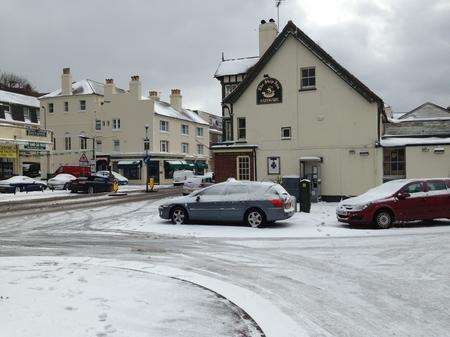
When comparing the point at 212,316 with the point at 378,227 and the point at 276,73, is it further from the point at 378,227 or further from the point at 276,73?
the point at 276,73

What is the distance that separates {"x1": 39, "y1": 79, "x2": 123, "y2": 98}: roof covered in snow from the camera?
191 ft

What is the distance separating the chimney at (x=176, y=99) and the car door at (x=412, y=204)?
50.5 meters

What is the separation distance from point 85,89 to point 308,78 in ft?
125

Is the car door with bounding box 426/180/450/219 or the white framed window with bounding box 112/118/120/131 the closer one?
the car door with bounding box 426/180/450/219

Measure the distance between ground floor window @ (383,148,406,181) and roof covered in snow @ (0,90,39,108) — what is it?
130 feet

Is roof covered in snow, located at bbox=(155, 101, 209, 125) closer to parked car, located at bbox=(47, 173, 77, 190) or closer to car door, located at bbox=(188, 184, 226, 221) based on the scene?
parked car, located at bbox=(47, 173, 77, 190)

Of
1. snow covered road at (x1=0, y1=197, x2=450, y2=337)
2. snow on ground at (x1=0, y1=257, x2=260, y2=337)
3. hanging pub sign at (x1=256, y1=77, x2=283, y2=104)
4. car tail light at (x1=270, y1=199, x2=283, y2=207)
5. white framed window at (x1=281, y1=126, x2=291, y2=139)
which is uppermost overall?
hanging pub sign at (x1=256, y1=77, x2=283, y2=104)

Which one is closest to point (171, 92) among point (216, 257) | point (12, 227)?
point (12, 227)

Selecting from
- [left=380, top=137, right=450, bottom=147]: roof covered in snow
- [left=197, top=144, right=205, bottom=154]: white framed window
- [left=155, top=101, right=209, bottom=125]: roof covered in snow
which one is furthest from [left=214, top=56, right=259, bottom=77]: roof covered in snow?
[left=197, top=144, right=205, bottom=154]: white framed window

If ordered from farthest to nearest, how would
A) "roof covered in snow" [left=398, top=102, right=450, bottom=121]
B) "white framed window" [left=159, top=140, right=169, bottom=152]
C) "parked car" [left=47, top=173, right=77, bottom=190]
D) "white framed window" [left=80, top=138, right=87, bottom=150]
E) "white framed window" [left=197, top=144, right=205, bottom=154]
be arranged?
1. "white framed window" [left=197, top=144, right=205, bottom=154]
2. "white framed window" [left=80, top=138, right=87, bottom=150]
3. "white framed window" [left=159, top=140, right=169, bottom=152]
4. "roof covered in snow" [left=398, top=102, right=450, bottom=121]
5. "parked car" [left=47, top=173, right=77, bottom=190]

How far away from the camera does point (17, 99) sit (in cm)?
5394

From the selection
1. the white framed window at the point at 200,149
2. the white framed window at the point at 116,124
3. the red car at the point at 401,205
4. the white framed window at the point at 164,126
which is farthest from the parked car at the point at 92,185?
the white framed window at the point at 200,149

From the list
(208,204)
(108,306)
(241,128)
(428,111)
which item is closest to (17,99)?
(241,128)

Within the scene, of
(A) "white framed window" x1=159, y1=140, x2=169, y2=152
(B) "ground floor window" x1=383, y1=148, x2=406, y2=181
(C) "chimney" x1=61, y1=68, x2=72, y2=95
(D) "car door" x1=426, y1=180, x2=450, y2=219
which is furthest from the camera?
(C) "chimney" x1=61, y1=68, x2=72, y2=95
